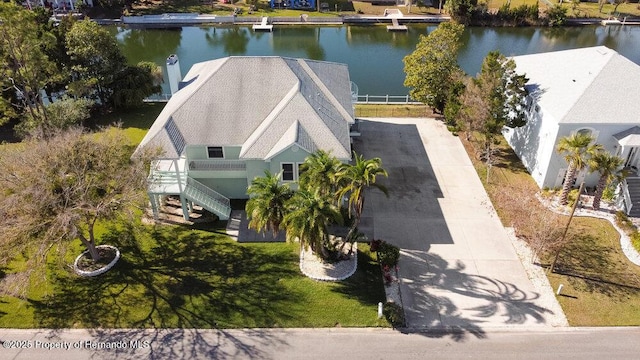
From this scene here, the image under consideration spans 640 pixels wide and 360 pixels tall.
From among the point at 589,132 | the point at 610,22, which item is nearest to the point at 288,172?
the point at 589,132

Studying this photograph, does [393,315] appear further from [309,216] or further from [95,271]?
[95,271]

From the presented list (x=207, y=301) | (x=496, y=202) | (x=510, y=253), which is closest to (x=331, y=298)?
(x=207, y=301)

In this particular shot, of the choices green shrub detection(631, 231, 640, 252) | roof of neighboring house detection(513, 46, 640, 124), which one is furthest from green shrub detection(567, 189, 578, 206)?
roof of neighboring house detection(513, 46, 640, 124)

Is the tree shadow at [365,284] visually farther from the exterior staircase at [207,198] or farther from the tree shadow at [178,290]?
the exterior staircase at [207,198]

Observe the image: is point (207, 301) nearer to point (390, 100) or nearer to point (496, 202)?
point (496, 202)

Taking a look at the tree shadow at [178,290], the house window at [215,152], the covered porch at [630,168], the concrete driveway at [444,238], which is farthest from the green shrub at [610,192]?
the house window at [215,152]

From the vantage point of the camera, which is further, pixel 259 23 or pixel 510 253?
pixel 259 23
